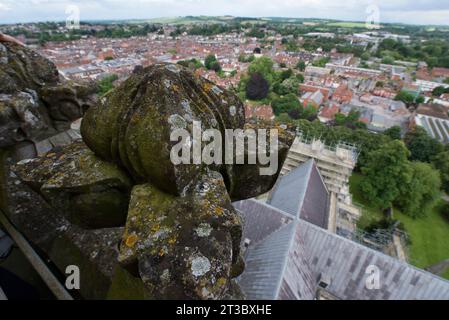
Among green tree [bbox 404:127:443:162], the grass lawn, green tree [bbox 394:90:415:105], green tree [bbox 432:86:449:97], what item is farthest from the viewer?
green tree [bbox 432:86:449:97]

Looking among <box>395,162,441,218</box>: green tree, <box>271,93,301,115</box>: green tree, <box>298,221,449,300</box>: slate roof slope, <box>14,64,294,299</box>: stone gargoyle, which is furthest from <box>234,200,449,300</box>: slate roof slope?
<box>271,93,301,115</box>: green tree

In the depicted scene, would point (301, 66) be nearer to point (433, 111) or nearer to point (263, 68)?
point (263, 68)

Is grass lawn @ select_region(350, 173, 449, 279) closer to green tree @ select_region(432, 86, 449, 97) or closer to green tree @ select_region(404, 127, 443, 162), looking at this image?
green tree @ select_region(404, 127, 443, 162)

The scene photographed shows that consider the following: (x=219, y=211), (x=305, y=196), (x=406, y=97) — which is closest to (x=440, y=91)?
(x=406, y=97)

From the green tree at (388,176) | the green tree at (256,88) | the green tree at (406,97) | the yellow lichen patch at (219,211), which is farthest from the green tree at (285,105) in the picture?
the yellow lichen patch at (219,211)

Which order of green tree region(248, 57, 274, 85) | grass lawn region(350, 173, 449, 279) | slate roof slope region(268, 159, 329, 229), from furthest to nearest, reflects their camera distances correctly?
green tree region(248, 57, 274, 85) < grass lawn region(350, 173, 449, 279) < slate roof slope region(268, 159, 329, 229)
